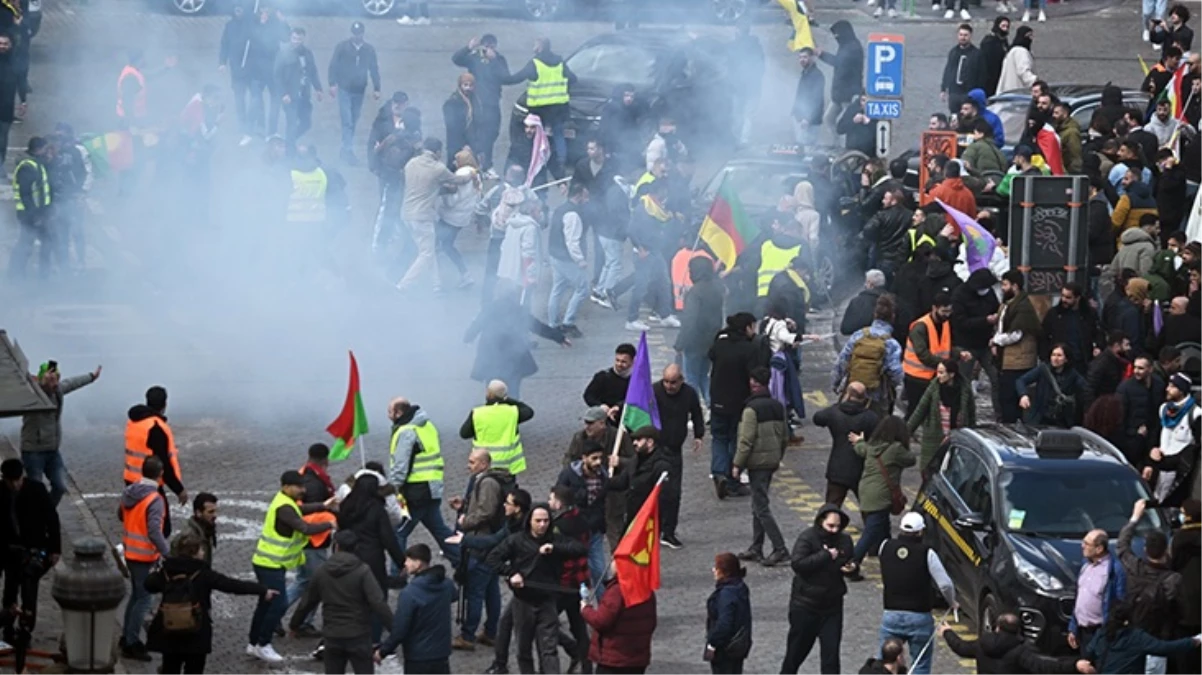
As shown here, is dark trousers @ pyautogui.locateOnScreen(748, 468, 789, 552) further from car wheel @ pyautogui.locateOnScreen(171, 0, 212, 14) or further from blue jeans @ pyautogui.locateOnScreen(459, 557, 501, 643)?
car wheel @ pyautogui.locateOnScreen(171, 0, 212, 14)

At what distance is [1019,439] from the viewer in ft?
55.7

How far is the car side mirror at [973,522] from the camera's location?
16.1 metres

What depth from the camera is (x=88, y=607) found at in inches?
465

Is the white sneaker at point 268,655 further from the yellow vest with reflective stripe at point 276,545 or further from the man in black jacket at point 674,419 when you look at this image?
the man in black jacket at point 674,419

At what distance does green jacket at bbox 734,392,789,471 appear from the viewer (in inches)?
704

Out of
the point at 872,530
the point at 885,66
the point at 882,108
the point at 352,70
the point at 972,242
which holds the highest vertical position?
the point at 885,66

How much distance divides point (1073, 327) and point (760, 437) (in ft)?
11.2

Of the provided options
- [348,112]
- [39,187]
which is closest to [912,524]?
[39,187]

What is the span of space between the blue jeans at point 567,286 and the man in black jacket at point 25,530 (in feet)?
30.7

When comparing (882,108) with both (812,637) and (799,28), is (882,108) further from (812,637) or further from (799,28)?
(812,637)

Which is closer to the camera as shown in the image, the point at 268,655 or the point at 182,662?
the point at 182,662

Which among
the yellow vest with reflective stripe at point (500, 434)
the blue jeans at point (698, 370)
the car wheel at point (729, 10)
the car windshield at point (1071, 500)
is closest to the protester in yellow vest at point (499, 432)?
the yellow vest with reflective stripe at point (500, 434)

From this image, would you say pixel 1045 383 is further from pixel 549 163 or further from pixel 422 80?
pixel 422 80

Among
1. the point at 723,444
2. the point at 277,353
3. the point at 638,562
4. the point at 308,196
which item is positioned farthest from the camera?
the point at 308,196
